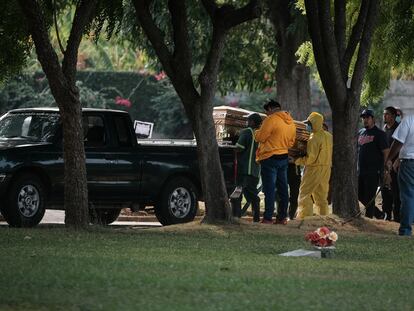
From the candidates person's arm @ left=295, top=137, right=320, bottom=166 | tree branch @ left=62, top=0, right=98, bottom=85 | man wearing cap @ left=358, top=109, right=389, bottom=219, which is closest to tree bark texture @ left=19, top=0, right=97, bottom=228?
tree branch @ left=62, top=0, right=98, bottom=85

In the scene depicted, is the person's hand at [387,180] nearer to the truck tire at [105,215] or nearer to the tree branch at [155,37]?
the tree branch at [155,37]

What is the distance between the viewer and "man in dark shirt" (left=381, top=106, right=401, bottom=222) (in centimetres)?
2205

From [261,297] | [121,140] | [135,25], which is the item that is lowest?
[261,297]

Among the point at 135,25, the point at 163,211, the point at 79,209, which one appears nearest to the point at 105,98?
the point at 135,25

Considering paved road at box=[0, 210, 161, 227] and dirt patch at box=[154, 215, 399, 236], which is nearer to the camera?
dirt patch at box=[154, 215, 399, 236]

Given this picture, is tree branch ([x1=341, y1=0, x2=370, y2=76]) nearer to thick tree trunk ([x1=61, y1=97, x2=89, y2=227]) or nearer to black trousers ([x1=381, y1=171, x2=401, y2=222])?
black trousers ([x1=381, y1=171, x2=401, y2=222])

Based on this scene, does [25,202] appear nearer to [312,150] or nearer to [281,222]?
[281,222]

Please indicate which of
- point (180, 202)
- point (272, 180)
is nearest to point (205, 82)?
point (272, 180)

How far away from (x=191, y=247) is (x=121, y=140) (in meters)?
5.52

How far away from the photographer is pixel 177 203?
71.5 feet

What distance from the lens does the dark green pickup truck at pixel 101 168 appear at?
1970 cm

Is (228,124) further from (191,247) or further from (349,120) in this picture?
(191,247)

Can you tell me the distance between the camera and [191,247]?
15.9 metres

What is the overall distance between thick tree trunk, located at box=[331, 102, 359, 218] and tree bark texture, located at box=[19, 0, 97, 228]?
4421 millimetres
